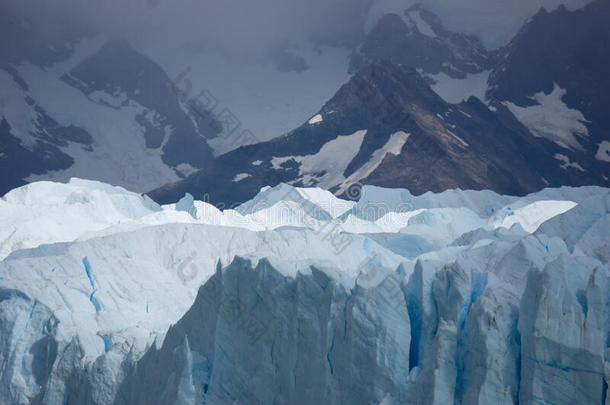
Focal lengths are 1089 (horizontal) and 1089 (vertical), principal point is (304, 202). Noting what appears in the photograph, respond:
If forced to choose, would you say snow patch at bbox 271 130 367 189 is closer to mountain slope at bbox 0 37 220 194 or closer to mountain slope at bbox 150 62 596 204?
mountain slope at bbox 150 62 596 204

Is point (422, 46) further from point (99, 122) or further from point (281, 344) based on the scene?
point (281, 344)

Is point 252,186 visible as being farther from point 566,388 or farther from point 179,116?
point 566,388

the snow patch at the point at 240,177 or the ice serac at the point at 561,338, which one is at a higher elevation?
the snow patch at the point at 240,177

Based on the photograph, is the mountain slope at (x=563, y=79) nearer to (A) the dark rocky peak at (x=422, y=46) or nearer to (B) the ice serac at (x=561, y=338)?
(A) the dark rocky peak at (x=422, y=46)

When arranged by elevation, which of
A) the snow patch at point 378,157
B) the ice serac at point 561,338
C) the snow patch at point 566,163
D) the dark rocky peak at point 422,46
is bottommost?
the ice serac at point 561,338

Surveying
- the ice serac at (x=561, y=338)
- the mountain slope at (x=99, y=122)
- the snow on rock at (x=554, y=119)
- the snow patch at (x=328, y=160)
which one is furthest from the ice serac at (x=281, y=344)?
the mountain slope at (x=99, y=122)

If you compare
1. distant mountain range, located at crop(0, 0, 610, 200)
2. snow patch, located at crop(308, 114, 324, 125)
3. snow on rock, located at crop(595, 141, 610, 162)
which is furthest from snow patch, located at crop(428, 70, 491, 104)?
snow patch, located at crop(308, 114, 324, 125)

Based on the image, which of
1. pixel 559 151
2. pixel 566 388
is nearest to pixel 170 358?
pixel 566 388

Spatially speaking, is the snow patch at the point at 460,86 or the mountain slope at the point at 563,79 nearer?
the mountain slope at the point at 563,79
